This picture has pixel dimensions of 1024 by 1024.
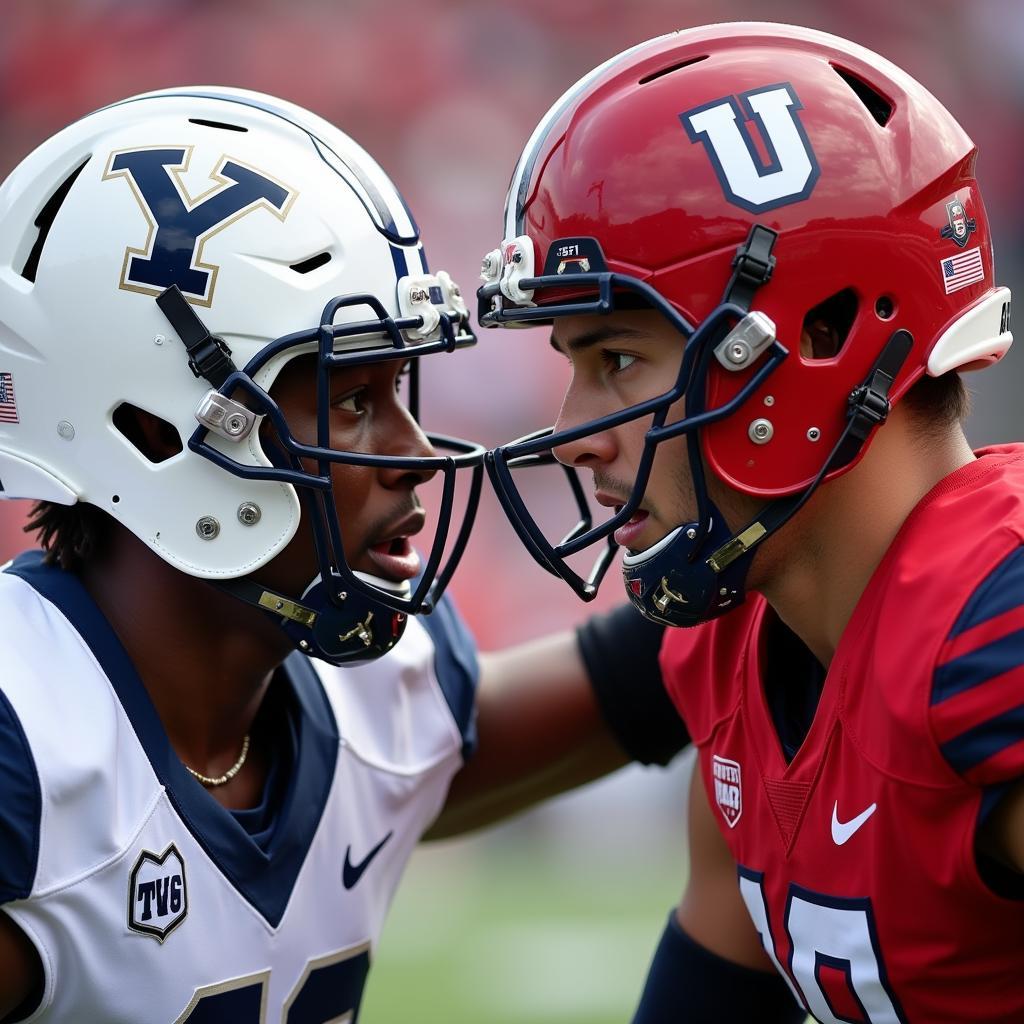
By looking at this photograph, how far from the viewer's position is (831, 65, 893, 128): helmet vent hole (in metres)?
1.77

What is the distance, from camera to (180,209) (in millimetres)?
1930

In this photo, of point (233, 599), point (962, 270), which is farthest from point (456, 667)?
point (962, 270)

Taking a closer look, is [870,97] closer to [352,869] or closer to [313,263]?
[313,263]

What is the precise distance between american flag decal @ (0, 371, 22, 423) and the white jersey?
220 mm

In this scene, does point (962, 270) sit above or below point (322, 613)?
above

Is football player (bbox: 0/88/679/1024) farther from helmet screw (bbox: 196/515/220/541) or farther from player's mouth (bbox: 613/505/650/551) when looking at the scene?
player's mouth (bbox: 613/505/650/551)

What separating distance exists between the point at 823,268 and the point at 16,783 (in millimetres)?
1169

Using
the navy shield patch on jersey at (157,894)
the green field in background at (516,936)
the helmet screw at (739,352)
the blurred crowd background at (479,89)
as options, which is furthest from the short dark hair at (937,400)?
the blurred crowd background at (479,89)

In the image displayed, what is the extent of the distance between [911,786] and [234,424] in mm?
996

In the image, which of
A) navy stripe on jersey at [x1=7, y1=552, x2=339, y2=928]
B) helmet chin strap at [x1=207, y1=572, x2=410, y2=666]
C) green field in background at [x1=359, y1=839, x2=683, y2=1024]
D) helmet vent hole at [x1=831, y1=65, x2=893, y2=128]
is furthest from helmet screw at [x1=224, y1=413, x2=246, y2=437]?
green field in background at [x1=359, y1=839, x2=683, y2=1024]

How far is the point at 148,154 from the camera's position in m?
1.97

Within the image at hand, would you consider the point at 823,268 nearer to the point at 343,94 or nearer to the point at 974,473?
the point at 974,473

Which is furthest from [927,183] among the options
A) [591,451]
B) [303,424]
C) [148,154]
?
[148,154]

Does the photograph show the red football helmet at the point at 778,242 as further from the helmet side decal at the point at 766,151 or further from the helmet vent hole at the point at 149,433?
the helmet vent hole at the point at 149,433
